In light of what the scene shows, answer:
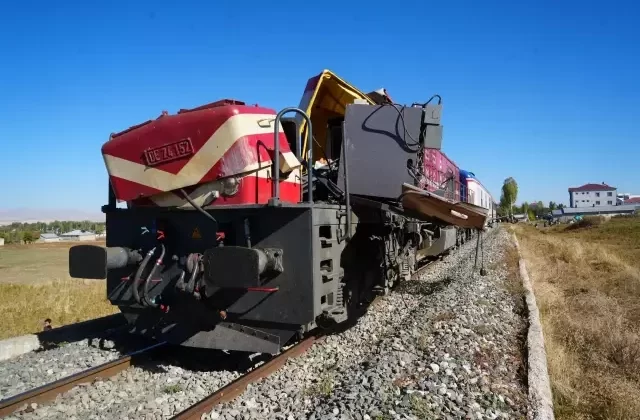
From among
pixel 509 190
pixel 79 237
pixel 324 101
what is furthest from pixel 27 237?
pixel 509 190

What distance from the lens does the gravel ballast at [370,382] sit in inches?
146

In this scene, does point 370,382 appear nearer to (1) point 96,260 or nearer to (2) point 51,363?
(1) point 96,260

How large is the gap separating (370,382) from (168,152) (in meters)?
2.94

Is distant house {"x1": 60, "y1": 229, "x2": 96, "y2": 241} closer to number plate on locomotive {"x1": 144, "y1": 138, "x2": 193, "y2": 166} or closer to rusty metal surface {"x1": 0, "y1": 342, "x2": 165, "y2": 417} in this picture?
rusty metal surface {"x1": 0, "y1": 342, "x2": 165, "y2": 417}

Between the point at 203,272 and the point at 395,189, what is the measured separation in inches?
117

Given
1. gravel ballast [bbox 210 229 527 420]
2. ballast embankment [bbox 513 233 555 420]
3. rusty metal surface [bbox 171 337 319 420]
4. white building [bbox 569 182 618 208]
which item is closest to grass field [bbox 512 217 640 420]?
ballast embankment [bbox 513 233 555 420]

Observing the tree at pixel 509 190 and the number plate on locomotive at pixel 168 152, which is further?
the tree at pixel 509 190

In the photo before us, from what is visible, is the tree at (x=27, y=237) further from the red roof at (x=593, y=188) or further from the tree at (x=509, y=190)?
the red roof at (x=593, y=188)

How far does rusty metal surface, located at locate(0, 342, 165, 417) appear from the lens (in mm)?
3850

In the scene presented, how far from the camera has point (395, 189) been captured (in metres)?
6.24

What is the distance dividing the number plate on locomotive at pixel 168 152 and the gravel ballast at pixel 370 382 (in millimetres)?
2143

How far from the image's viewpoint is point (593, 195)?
135750 mm

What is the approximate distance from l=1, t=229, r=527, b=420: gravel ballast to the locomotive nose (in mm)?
1019

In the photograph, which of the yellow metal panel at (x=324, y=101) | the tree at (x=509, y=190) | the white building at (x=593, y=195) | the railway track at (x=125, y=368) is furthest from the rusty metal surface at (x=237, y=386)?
the white building at (x=593, y=195)
